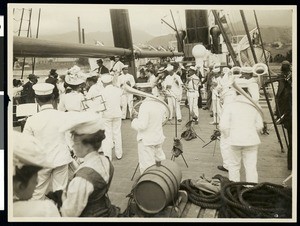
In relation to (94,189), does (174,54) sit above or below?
above

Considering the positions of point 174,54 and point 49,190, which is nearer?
point 49,190

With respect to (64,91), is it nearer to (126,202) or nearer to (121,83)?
(121,83)

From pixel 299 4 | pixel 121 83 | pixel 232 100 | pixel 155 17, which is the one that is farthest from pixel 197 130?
pixel 299 4

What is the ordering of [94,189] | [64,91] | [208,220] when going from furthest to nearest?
[64,91] → [208,220] → [94,189]

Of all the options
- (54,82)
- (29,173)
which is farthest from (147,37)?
(29,173)

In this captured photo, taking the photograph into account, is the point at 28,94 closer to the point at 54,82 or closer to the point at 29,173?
the point at 54,82

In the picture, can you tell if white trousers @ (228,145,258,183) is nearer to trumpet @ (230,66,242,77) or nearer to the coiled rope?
the coiled rope
